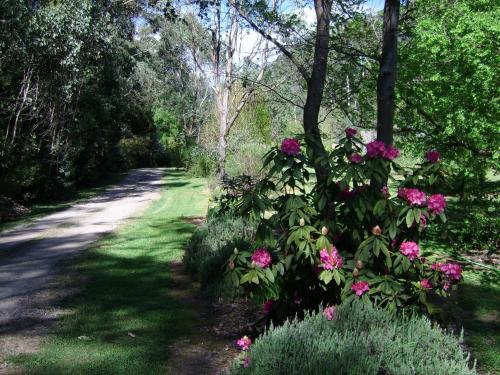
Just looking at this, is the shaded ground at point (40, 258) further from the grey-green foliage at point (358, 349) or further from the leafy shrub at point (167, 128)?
the leafy shrub at point (167, 128)

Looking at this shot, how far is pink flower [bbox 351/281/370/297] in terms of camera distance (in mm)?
3723

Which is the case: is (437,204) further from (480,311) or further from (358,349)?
(480,311)

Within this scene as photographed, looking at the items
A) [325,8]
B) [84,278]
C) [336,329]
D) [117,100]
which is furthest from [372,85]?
[117,100]

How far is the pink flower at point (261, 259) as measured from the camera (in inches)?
160

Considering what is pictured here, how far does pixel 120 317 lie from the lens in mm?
5922

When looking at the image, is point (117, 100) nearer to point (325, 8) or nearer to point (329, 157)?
point (325, 8)

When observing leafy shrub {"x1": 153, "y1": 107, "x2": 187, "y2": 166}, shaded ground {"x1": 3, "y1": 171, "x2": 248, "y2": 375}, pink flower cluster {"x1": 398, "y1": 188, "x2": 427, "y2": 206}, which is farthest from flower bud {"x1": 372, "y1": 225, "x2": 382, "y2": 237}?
leafy shrub {"x1": 153, "y1": 107, "x2": 187, "y2": 166}

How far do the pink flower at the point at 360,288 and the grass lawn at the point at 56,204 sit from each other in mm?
10716

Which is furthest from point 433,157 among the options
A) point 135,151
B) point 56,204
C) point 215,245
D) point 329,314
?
point 135,151

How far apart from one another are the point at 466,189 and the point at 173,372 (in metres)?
6.92

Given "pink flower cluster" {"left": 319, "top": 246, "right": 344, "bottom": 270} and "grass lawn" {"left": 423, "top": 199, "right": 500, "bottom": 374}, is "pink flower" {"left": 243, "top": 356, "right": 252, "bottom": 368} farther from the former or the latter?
"grass lawn" {"left": 423, "top": 199, "right": 500, "bottom": 374}

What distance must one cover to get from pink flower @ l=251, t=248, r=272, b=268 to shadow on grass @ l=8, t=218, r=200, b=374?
1.39m

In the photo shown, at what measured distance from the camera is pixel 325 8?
6.44 meters

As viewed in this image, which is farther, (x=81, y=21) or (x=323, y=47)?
(x=81, y=21)
